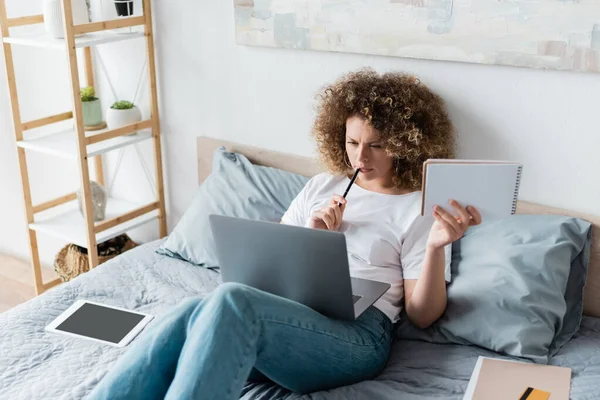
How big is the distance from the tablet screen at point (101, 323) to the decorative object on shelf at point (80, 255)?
0.74 metres

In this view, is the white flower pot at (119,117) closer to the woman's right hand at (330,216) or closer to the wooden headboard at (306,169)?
the wooden headboard at (306,169)

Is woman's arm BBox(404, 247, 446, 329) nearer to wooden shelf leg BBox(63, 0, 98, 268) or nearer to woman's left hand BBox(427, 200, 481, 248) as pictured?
woman's left hand BBox(427, 200, 481, 248)

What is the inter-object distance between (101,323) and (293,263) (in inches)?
24.2

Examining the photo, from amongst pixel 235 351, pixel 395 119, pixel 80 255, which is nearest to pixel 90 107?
pixel 80 255

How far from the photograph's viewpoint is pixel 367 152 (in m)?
1.73

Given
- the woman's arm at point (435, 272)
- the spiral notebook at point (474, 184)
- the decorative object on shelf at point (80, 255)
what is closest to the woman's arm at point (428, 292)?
the woman's arm at point (435, 272)

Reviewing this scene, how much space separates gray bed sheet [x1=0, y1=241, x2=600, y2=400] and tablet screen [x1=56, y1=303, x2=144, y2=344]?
4cm

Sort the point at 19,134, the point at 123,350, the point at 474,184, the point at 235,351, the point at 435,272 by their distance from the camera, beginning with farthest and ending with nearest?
the point at 19,134
the point at 123,350
the point at 435,272
the point at 474,184
the point at 235,351

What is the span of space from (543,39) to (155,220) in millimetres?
1595

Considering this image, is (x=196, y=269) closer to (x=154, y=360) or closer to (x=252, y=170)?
(x=252, y=170)

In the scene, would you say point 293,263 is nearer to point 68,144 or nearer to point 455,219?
point 455,219

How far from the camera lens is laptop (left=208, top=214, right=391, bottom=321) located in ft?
4.62

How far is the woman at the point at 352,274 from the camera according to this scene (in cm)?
133

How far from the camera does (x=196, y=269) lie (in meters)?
2.09
